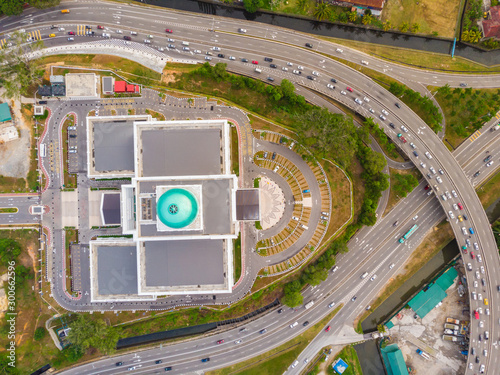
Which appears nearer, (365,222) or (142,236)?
(142,236)

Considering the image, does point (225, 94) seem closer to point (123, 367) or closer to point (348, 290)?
point (348, 290)

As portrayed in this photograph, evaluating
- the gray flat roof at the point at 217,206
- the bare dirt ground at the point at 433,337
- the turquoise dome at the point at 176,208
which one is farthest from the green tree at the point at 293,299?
the turquoise dome at the point at 176,208

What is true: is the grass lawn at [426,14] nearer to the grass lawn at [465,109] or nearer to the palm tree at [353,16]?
the palm tree at [353,16]

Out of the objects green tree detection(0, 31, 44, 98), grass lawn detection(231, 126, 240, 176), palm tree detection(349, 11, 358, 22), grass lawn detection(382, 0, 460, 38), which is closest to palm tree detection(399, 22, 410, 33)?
grass lawn detection(382, 0, 460, 38)

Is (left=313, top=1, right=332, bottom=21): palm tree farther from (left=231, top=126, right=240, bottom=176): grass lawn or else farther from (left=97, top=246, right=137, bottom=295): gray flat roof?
(left=97, top=246, right=137, bottom=295): gray flat roof

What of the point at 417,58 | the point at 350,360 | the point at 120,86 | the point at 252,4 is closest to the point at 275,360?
the point at 350,360

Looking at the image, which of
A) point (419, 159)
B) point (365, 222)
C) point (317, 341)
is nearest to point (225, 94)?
point (365, 222)

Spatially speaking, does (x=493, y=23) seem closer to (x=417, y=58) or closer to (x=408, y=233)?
(x=417, y=58)
